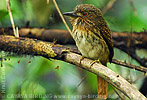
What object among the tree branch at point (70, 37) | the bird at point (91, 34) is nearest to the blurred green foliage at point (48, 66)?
the tree branch at point (70, 37)

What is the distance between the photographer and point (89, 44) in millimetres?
2445

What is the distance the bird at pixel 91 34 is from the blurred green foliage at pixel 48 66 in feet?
0.79

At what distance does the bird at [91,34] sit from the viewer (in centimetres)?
245

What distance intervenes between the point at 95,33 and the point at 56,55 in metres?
0.46

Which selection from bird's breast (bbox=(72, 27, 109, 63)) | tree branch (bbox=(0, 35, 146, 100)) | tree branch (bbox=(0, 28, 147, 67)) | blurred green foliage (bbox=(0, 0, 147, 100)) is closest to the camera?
tree branch (bbox=(0, 35, 146, 100))

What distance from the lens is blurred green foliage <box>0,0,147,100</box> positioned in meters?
2.56

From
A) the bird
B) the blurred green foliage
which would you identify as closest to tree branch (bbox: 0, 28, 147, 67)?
the blurred green foliage

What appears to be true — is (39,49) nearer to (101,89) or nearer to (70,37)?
(101,89)

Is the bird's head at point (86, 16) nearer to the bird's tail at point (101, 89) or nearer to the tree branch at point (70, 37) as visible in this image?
the bird's tail at point (101, 89)

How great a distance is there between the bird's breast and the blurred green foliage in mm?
266

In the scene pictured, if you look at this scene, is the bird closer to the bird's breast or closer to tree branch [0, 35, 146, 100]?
the bird's breast

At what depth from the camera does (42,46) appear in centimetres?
241

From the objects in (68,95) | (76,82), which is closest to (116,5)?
(76,82)

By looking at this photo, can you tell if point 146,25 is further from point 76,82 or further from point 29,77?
point 29,77
